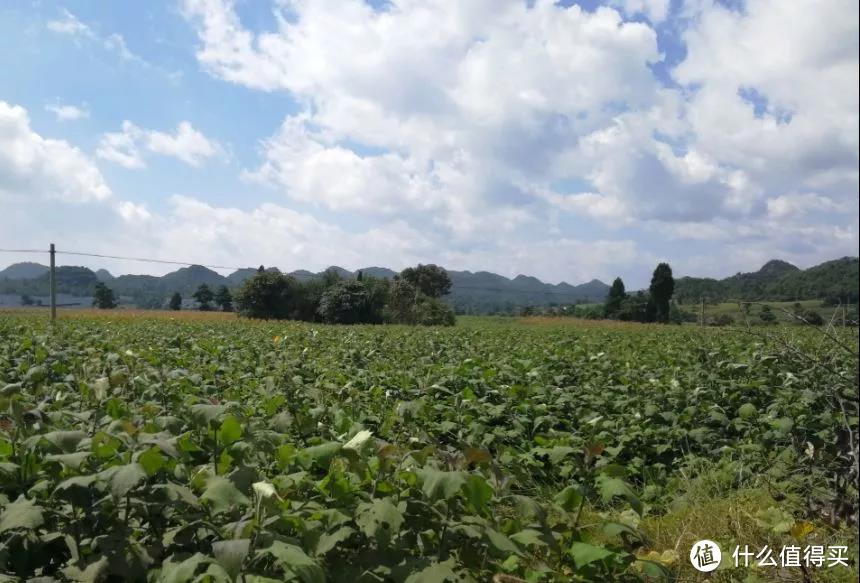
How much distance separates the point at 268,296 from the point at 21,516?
132ft

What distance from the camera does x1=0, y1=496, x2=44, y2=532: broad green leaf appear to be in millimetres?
2127

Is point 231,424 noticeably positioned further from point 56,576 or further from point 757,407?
point 757,407

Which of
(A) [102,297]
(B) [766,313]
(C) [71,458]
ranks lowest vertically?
(C) [71,458]

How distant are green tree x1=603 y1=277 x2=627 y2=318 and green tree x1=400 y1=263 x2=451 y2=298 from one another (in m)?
16.8

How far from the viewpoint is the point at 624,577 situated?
2.65m

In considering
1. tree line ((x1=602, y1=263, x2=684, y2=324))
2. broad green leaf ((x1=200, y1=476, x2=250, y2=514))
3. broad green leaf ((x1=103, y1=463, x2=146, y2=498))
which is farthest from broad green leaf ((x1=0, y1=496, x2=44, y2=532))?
tree line ((x1=602, y1=263, x2=684, y2=324))

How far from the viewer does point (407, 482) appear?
2609 mm

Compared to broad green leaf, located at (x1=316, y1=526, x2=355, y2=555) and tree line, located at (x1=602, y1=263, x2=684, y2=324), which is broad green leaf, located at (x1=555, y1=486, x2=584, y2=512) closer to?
broad green leaf, located at (x1=316, y1=526, x2=355, y2=555)

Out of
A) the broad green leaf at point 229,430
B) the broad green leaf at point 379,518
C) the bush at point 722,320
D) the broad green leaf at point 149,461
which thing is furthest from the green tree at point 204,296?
the broad green leaf at point 379,518

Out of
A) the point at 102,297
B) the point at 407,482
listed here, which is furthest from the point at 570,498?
the point at 102,297

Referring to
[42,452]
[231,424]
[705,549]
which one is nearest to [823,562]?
[705,549]

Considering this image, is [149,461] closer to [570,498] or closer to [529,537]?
[529,537]

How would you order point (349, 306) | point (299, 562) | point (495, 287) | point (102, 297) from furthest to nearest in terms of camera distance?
point (495, 287)
point (102, 297)
point (349, 306)
point (299, 562)

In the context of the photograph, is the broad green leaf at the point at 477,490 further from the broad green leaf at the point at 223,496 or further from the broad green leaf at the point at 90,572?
the broad green leaf at the point at 90,572
